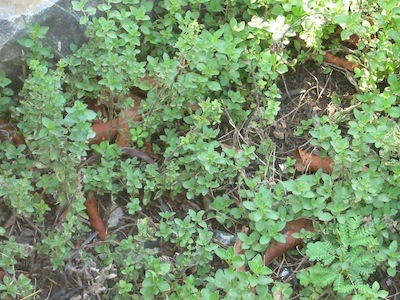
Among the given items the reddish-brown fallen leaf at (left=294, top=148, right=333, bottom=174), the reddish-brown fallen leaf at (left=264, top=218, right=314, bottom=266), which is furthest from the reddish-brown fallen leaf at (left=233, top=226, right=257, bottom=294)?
the reddish-brown fallen leaf at (left=294, top=148, right=333, bottom=174)

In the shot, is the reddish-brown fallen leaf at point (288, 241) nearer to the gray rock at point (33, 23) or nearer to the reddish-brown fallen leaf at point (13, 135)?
the reddish-brown fallen leaf at point (13, 135)

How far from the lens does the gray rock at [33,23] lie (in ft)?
11.7

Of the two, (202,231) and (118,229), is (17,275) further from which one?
(202,231)

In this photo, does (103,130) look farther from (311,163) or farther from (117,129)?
(311,163)

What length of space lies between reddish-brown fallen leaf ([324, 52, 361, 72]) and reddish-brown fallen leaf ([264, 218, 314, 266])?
1017mm

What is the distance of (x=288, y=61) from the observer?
13.2ft

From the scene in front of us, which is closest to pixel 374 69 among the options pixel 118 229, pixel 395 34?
pixel 395 34

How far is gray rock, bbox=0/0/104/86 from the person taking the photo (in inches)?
141

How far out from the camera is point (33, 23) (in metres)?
3.60

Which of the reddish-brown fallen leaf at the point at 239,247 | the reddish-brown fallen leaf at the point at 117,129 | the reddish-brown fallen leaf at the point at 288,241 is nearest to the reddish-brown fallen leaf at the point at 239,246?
the reddish-brown fallen leaf at the point at 239,247

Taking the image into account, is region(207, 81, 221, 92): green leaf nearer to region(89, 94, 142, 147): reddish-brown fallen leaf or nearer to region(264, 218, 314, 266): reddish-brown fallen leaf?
region(89, 94, 142, 147): reddish-brown fallen leaf

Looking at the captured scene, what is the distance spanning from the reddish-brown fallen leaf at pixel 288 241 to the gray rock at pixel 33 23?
143 cm

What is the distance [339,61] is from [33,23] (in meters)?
1.67

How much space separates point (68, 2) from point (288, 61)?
4.01 ft
